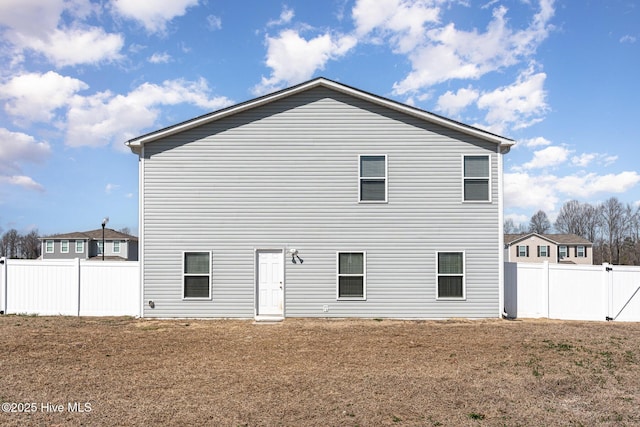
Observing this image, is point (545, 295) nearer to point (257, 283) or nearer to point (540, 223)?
point (257, 283)

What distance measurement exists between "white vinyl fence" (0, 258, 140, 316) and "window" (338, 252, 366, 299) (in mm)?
6446

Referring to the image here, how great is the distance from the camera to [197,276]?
522 inches

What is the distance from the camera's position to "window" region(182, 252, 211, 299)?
1324cm

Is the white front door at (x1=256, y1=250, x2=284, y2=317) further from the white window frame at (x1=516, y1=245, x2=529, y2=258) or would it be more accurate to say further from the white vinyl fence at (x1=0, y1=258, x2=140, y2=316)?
the white window frame at (x1=516, y1=245, x2=529, y2=258)

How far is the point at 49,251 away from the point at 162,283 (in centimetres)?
4298

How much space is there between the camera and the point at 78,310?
13672 mm

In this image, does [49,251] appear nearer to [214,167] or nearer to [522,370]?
[214,167]

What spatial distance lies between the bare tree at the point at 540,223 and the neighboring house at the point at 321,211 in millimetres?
74243

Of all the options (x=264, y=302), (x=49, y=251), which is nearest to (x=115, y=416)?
(x=264, y=302)

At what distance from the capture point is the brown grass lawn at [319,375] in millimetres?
5430

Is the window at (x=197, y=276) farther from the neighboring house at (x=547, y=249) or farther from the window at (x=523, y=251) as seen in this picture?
the window at (x=523, y=251)

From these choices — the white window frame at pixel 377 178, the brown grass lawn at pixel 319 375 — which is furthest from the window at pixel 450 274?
the white window frame at pixel 377 178

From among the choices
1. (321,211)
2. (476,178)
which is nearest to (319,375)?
(321,211)

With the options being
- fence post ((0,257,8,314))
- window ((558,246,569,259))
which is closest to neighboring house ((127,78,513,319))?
fence post ((0,257,8,314))
